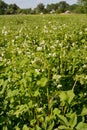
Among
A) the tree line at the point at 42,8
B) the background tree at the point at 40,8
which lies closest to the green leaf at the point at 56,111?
the tree line at the point at 42,8

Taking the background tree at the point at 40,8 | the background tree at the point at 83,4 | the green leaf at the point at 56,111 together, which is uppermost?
the green leaf at the point at 56,111

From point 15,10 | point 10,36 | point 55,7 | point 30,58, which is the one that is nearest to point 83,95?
point 30,58

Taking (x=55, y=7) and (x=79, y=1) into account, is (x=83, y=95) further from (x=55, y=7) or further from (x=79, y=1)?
(x=55, y=7)

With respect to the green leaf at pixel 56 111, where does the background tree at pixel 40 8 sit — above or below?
below

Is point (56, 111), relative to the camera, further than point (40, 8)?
No

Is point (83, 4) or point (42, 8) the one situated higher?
point (83, 4)

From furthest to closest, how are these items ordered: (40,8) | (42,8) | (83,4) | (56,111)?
(42,8) → (40,8) → (83,4) → (56,111)

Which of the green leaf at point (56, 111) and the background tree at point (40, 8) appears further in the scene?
the background tree at point (40, 8)

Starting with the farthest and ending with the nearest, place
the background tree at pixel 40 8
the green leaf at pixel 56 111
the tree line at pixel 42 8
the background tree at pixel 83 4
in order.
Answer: the background tree at pixel 40 8 < the tree line at pixel 42 8 < the background tree at pixel 83 4 < the green leaf at pixel 56 111

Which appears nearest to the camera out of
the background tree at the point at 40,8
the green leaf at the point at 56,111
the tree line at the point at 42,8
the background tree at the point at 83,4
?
the green leaf at the point at 56,111

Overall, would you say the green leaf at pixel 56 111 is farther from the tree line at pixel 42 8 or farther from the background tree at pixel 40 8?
the background tree at pixel 40 8

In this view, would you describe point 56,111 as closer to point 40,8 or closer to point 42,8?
point 40,8

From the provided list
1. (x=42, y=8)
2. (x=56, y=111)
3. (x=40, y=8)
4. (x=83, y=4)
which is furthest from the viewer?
(x=42, y=8)

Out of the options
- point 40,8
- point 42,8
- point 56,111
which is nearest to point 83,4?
point 40,8
